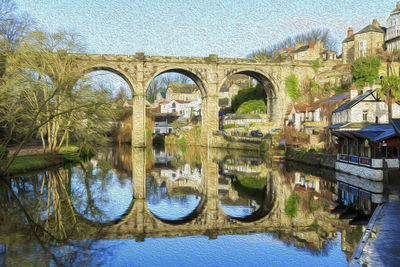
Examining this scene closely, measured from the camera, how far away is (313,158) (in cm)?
2855

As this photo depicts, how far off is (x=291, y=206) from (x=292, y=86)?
38.3m

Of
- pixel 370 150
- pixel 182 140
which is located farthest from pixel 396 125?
pixel 182 140

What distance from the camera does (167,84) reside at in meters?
106

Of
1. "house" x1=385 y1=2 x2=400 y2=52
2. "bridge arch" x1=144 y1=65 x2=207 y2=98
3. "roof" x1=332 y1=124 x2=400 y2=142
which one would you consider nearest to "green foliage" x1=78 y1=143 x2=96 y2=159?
"bridge arch" x1=144 y1=65 x2=207 y2=98

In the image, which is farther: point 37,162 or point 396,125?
point 37,162

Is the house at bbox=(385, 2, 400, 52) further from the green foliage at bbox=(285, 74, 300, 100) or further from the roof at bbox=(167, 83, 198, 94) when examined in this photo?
the roof at bbox=(167, 83, 198, 94)

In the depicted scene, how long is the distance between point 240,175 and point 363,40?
46.3 m

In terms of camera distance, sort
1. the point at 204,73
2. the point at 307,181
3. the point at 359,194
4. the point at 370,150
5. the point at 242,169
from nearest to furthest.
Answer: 1. the point at 359,194
2. the point at 370,150
3. the point at 307,181
4. the point at 242,169
5. the point at 204,73

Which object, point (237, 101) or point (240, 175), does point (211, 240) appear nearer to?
point (240, 175)

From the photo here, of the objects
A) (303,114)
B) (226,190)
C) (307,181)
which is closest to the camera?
(226,190)

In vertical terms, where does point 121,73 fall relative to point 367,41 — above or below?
below

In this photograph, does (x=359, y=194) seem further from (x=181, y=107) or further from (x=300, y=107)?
(x=181, y=107)

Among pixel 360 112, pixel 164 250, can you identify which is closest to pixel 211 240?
pixel 164 250

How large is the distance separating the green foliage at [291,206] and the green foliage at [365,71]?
35.4 meters
